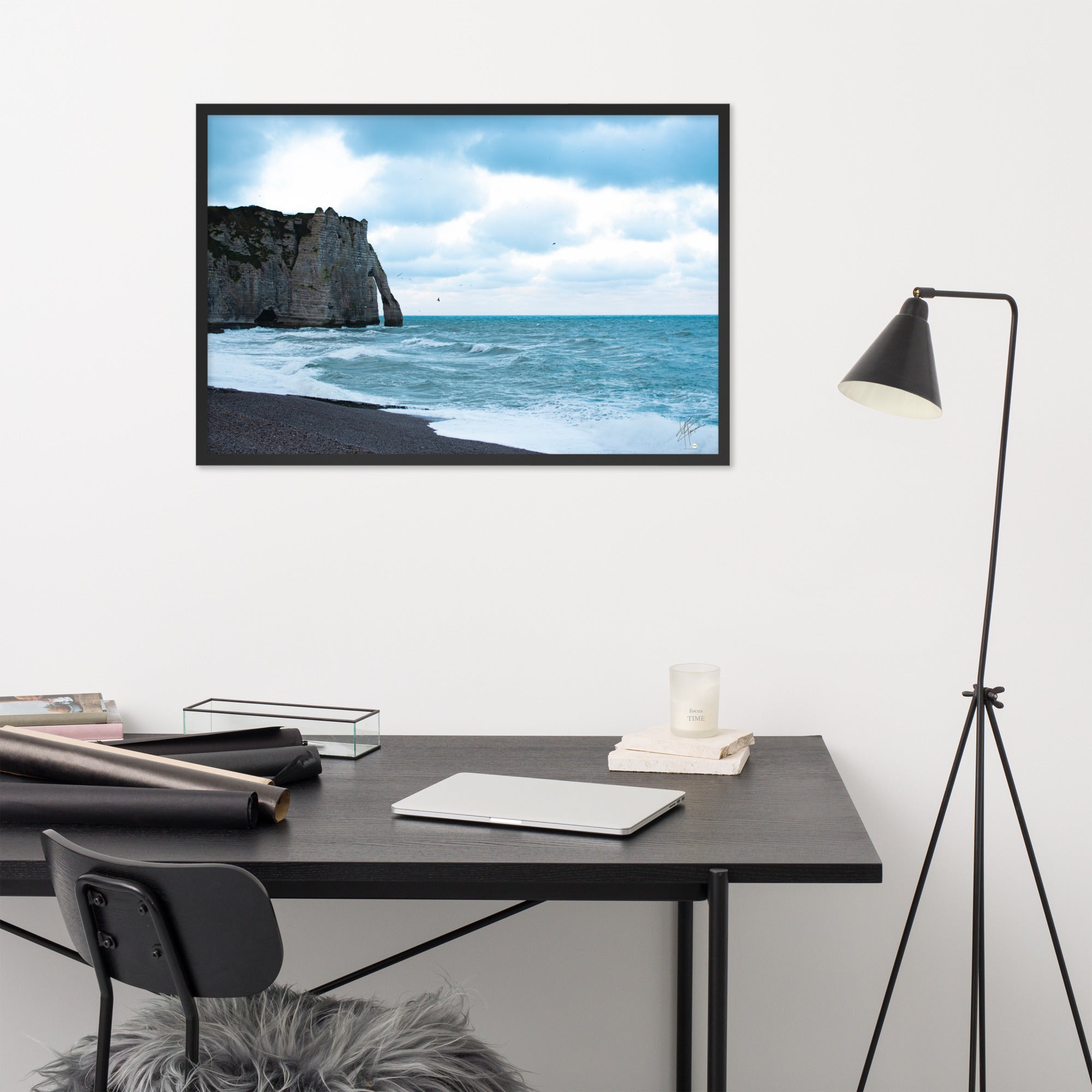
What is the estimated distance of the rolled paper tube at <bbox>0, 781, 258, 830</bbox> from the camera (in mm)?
1389

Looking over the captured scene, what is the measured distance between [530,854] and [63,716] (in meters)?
0.98

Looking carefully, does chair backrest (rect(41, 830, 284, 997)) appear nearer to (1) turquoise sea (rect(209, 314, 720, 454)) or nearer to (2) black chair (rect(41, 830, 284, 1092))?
(2) black chair (rect(41, 830, 284, 1092))

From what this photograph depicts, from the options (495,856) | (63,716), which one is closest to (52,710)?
(63,716)

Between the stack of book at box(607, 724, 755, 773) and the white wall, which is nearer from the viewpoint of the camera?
the stack of book at box(607, 724, 755, 773)

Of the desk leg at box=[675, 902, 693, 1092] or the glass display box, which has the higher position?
the glass display box

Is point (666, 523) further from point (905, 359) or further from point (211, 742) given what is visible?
point (211, 742)

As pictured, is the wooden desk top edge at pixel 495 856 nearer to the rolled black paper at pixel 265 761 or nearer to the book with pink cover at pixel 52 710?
the rolled black paper at pixel 265 761

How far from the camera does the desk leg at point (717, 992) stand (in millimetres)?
1282

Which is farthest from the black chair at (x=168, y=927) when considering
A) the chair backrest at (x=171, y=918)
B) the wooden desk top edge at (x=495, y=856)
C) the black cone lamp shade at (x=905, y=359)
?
the black cone lamp shade at (x=905, y=359)

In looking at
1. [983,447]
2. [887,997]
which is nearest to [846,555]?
[983,447]

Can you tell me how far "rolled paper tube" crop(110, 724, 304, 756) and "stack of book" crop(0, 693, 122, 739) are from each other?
12 cm

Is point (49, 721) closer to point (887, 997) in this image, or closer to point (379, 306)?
point (379, 306)

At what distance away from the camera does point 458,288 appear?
201 cm

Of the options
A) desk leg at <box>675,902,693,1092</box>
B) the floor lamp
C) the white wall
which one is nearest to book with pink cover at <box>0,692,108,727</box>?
the white wall
